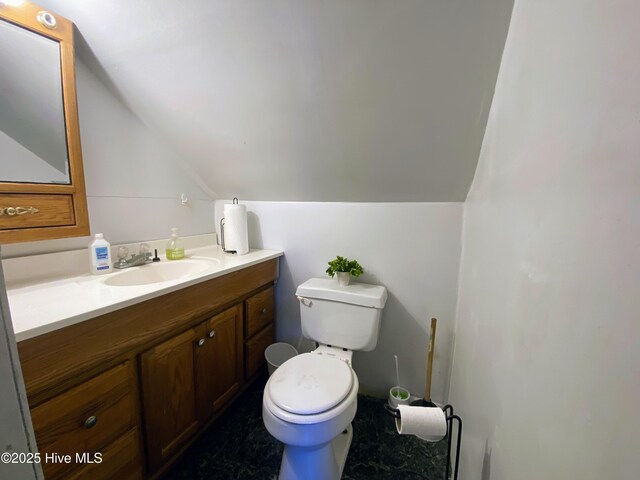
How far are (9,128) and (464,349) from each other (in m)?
1.96

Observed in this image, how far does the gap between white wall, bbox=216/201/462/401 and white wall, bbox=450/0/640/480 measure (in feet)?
2.04

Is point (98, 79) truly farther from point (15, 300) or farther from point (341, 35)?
point (341, 35)

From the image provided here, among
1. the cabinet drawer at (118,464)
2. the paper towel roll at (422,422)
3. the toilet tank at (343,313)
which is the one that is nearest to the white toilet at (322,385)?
the toilet tank at (343,313)

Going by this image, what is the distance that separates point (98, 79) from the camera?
1.18m

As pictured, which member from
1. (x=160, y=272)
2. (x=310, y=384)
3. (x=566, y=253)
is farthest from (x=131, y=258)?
(x=566, y=253)

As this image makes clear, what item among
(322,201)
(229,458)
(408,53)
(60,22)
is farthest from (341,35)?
(229,458)

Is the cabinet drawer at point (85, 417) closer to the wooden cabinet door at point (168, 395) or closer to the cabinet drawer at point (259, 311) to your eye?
the wooden cabinet door at point (168, 395)

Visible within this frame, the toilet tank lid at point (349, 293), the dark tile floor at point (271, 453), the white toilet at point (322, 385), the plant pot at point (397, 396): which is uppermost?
the toilet tank lid at point (349, 293)

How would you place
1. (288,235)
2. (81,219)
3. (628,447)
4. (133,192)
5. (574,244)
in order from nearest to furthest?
(628,447) → (574,244) → (81,219) → (133,192) → (288,235)

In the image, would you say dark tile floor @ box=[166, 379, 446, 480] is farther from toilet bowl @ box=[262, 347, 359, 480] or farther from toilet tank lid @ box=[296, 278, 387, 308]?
toilet tank lid @ box=[296, 278, 387, 308]

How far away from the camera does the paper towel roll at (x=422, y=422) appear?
0.73m

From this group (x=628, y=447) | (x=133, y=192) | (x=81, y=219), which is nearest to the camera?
(x=628, y=447)

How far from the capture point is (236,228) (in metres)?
1.56

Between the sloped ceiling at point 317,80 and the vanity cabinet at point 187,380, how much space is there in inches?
36.0
